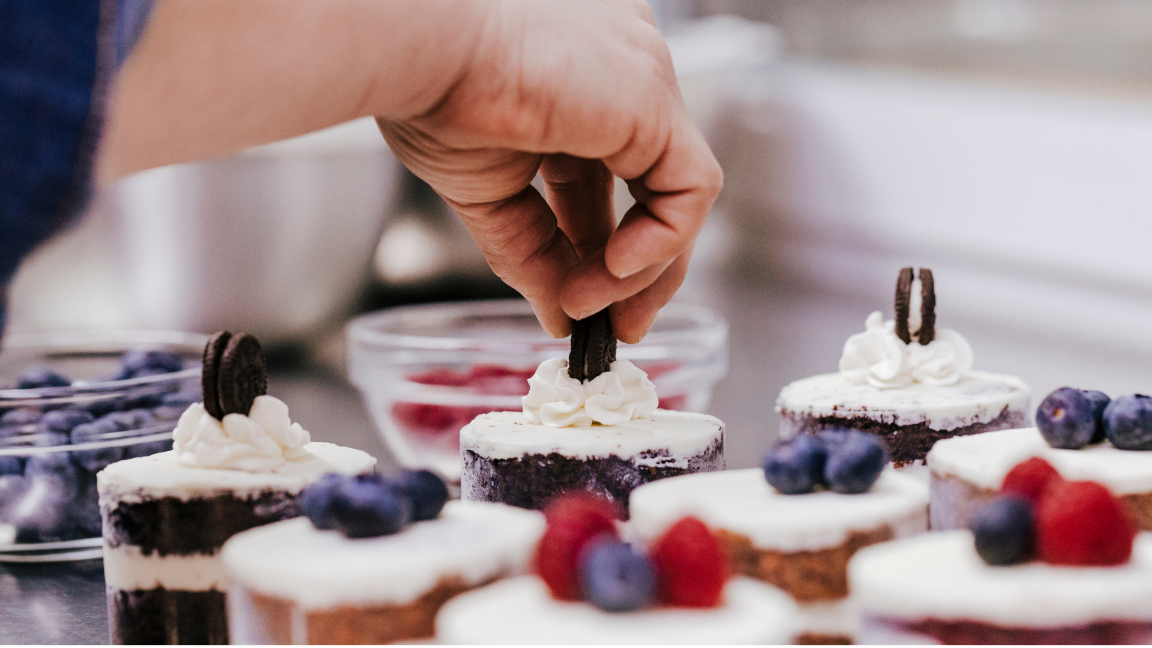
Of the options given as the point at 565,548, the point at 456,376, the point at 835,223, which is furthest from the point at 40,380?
the point at 835,223

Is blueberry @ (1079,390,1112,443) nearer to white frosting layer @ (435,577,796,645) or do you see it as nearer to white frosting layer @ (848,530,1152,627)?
white frosting layer @ (848,530,1152,627)

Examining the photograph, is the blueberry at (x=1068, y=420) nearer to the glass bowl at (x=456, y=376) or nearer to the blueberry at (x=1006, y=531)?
the blueberry at (x=1006, y=531)

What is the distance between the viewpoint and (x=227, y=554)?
81 centimetres

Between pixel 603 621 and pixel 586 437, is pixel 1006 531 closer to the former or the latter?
pixel 603 621

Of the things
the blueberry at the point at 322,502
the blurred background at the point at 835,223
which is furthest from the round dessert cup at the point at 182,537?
the blurred background at the point at 835,223

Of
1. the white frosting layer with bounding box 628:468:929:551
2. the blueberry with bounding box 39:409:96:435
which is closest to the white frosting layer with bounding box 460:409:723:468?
the white frosting layer with bounding box 628:468:929:551

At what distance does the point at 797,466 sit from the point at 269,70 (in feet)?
1.76

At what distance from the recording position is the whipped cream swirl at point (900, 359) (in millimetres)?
1297

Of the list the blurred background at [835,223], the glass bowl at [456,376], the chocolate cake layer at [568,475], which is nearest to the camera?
the chocolate cake layer at [568,475]

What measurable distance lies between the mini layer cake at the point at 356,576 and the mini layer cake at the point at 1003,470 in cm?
39

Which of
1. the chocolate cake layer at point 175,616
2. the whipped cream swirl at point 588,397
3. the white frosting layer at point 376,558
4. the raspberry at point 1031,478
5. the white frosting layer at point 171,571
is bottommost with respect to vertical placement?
the chocolate cake layer at point 175,616

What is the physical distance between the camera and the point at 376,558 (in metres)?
0.77

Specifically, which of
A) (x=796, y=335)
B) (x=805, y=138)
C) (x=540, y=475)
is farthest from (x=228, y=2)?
(x=805, y=138)

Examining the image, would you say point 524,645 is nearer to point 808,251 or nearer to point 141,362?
point 141,362
